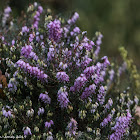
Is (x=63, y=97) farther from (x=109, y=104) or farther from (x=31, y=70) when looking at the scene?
(x=109, y=104)

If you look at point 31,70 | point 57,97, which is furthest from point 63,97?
point 31,70

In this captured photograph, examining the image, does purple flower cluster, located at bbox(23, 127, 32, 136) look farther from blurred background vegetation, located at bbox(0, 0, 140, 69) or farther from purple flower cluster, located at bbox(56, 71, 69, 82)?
blurred background vegetation, located at bbox(0, 0, 140, 69)

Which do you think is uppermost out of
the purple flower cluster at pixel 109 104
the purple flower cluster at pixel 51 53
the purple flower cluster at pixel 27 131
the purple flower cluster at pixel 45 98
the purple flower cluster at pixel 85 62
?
the purple flower cluster at pixel 51 53

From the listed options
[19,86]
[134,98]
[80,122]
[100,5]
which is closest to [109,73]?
[134,98]

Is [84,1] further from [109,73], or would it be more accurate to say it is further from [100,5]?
[109,73]

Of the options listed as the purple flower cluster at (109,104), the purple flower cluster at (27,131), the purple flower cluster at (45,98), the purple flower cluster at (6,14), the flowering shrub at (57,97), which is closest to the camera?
the purple flower cluster at (27,131)

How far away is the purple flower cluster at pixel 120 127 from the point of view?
89.8 inches

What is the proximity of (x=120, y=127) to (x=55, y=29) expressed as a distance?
118cm

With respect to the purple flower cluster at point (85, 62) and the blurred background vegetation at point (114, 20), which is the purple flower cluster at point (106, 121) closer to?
the purple flower cluster at point (85, 62)

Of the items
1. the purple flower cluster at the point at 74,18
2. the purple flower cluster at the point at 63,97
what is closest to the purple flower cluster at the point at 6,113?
the purple flower cluster at the point at 63,97

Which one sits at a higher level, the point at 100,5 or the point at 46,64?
the point at 100,5

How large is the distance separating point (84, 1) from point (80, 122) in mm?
6338

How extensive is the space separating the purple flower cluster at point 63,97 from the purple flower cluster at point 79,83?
0.14 meters

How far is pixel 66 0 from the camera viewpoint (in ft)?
29.5
